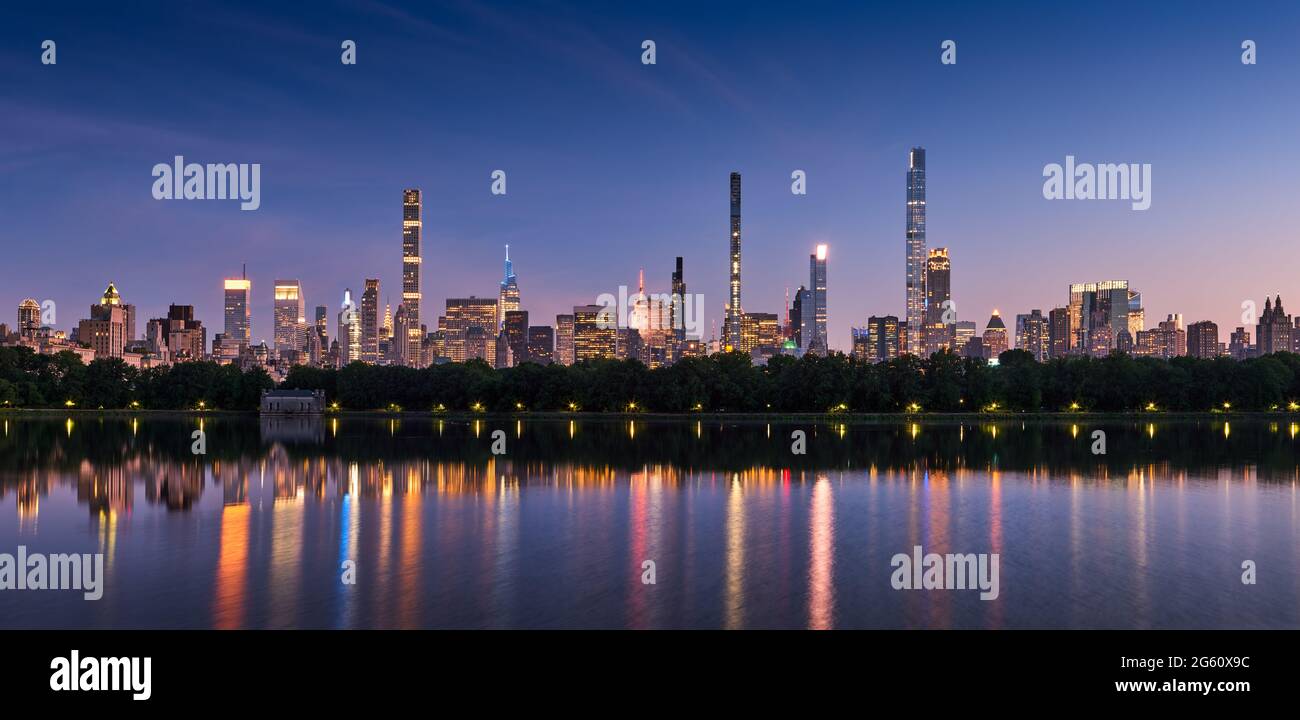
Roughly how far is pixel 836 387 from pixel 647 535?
260 feet

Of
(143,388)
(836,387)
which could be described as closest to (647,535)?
(836,387)

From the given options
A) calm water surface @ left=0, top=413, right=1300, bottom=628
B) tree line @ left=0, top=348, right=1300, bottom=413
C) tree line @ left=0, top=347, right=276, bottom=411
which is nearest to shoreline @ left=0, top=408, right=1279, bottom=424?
tree line @ left=0, top=348, right=1300, bottom=413

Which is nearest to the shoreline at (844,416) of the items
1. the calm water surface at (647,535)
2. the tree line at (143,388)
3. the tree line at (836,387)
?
the tree line at (836,387)

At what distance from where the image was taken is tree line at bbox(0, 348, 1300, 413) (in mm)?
104562

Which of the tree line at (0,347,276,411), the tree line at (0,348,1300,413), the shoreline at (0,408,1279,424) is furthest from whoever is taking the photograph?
the tree line at (0,347,276,411)

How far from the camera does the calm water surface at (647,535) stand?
1959cm

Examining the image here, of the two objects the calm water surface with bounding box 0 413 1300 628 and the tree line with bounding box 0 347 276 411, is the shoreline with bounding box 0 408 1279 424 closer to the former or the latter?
the tree line with bounding box 0 347 276 411

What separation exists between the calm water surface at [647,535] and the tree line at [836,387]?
152ft

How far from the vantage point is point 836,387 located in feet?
341

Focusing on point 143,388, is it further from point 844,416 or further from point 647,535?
point 647,535

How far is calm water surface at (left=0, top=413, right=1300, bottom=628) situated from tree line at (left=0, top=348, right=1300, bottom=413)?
46.3 metres

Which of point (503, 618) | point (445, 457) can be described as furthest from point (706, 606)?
point (445, 457)
